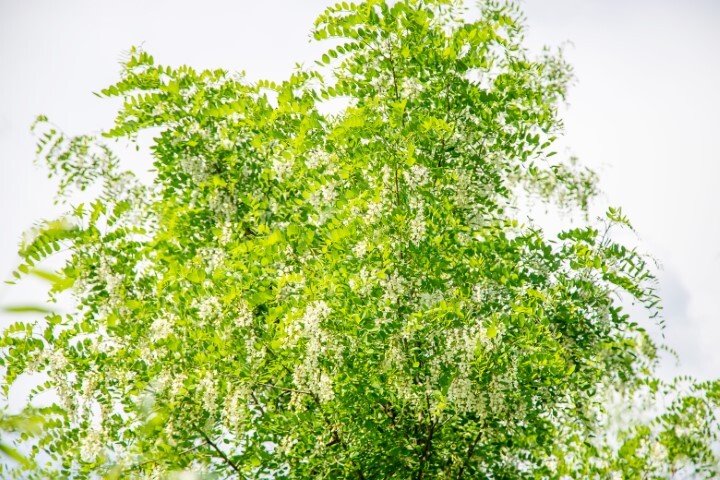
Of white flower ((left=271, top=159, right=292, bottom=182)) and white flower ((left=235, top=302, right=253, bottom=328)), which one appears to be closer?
white flower ((left=235, top=302, right=253, bottom=328))

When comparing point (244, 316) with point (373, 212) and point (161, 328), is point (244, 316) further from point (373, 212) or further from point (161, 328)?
point (373, 212)

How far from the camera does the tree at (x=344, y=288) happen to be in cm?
580

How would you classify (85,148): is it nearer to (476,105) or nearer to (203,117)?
Result: (203,117)

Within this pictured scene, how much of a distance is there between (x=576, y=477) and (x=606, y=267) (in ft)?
12.1

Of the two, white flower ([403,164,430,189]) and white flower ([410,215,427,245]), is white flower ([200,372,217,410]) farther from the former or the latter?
white flower ([403,164,430,189])

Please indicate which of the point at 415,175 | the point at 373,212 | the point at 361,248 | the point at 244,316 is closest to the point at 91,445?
the point at 244,316

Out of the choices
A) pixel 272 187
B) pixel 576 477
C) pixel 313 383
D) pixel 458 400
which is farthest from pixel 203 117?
pixel 576 477

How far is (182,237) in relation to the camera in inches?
279

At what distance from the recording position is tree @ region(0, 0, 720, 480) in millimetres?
5805

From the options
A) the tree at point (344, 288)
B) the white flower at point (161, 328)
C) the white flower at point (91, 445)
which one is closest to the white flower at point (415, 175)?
the tree at point (344, 288)

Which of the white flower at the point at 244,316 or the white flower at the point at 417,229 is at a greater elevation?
the white flower at the point at 417,229

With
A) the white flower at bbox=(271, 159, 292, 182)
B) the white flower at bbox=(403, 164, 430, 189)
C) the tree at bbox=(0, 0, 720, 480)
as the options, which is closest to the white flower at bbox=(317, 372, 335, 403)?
the tree at bbox=(0, 0, 720, 480)

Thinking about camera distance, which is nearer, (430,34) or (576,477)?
(430,34)

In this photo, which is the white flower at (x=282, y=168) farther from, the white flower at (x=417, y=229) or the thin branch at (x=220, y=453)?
the thin branch at (x=220, y=453)
